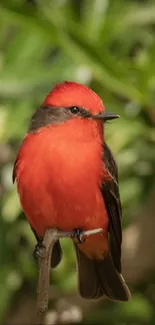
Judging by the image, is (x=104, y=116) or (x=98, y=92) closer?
(x=104, y=116)

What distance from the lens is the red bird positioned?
25.8 inches

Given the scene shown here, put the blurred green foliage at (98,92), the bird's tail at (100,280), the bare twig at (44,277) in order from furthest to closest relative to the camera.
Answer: the blurred green foliage at (98,92) → the bird's tail at (100,280) → the bare twig at (44,277)

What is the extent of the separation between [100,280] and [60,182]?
0.27m

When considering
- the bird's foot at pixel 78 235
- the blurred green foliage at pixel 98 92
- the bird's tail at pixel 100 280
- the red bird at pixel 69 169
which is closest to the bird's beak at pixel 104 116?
the red bird at pixel 69 169

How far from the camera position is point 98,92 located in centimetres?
182

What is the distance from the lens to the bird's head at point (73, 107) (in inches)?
24.9

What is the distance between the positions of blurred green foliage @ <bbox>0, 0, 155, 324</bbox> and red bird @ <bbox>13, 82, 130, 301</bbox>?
0.66m

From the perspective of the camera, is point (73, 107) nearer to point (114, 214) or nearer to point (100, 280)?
point (114, 214)

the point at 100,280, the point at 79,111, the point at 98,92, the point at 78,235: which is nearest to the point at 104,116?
the point at 79,111

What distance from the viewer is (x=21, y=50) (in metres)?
1.89

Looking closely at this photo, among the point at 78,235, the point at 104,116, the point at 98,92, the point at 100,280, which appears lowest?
the point at 98,92

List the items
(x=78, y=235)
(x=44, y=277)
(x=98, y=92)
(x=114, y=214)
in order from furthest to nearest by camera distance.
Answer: (x=98, y=92) → (x=114, y=214) → (x=78, y=235) → (x=44, y=277)

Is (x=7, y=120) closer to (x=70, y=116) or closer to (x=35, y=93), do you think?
(x=35, y=93)

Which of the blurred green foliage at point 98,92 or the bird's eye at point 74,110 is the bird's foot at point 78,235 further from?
the blurred green foliage at point 98,92
